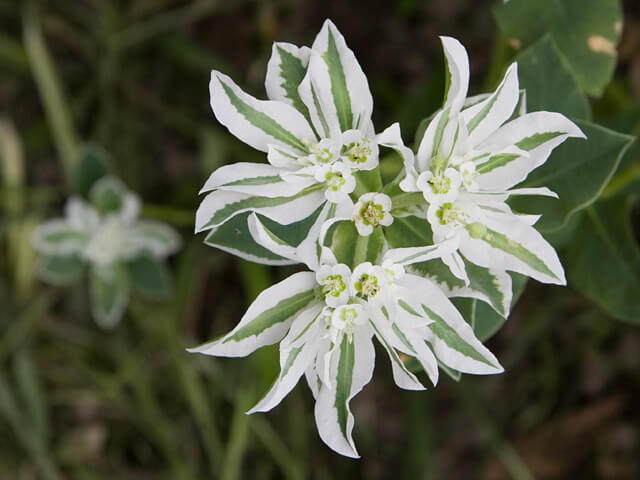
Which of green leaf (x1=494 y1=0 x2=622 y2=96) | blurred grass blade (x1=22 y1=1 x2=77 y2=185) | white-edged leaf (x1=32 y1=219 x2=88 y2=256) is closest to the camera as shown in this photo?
green leaf (x1=494 y1=0 x2=622 y2=96)

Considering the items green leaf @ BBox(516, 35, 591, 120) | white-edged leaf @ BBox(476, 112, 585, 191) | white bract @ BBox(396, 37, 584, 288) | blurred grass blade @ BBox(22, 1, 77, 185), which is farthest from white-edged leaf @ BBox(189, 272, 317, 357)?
blurred grass blade @ BBox(22, 1, 77, 185)

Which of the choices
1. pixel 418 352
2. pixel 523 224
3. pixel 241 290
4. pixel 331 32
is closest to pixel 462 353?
pixel 418 352

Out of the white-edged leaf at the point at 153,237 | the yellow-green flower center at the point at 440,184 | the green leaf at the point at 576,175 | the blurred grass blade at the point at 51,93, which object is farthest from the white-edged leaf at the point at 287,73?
the blurred grass blade at the point at 51,93

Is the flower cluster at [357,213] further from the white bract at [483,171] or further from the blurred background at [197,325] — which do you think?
the blurred background at [197,325]

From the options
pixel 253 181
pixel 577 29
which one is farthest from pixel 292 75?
pixel 577 29

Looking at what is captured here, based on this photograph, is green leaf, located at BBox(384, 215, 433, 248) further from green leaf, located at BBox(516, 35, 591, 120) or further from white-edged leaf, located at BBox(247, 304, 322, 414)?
green leaf, located at BBox(516, 35, 591, 120)

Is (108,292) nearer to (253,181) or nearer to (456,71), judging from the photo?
(253,181)
